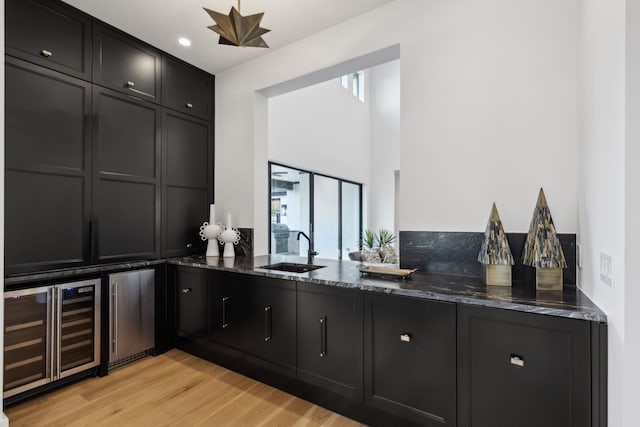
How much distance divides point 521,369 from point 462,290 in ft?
1.38

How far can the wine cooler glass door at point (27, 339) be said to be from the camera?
6.72ft

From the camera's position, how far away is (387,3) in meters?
2.41

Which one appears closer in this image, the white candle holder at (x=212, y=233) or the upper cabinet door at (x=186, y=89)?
the upper cabinet door at (x=186, y=89)

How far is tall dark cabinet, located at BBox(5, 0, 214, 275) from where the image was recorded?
2.17 metres

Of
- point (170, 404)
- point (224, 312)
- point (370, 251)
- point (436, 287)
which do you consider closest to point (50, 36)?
point (224, 312)

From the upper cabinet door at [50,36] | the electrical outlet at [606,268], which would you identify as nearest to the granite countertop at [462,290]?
the electrical outlet at [606,268]

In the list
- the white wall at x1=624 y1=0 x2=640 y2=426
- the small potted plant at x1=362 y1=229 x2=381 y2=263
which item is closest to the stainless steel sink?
the white wall at x1=624 y1=0 x2=640 y2=426

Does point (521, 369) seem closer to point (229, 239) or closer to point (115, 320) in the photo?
point (229, 239)

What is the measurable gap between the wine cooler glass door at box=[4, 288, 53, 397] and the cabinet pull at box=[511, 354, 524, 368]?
287 centimetres

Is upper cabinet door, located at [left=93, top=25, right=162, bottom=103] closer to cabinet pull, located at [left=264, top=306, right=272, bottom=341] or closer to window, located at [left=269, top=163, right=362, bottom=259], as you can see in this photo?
window, located at [left=269, top=163, right=362, bottom=259]

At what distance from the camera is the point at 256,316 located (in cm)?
236

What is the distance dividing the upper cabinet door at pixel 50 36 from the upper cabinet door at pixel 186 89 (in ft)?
2.21

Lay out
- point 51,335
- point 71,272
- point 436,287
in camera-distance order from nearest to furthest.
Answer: point 436,287 → point 51,335 → point 71,272

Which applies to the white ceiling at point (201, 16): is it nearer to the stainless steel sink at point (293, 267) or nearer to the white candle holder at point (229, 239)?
the white candle holder at point (229, 239)
